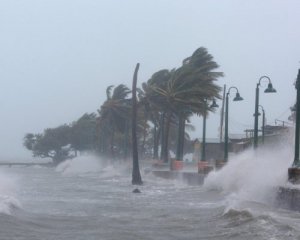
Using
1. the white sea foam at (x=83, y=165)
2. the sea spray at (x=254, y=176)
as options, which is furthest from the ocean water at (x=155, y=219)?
the white sea foam at (x=83, y=165)

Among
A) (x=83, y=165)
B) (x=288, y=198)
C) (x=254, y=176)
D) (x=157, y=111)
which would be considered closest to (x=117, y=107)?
(x=157, y=111)

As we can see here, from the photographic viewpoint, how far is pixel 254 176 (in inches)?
1078

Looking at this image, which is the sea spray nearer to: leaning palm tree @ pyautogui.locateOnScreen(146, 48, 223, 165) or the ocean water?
the ocean water

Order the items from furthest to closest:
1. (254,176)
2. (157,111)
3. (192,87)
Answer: (157,111) < (192,87) < (254,176)

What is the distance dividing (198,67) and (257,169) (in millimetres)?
27510

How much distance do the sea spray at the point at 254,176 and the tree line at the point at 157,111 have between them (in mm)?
15376

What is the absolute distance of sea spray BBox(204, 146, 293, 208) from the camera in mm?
23031

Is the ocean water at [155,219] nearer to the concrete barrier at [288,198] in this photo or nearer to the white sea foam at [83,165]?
the concrete barrier at [288,198]

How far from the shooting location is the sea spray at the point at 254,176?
75.6 feet

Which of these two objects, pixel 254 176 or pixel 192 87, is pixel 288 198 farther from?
pixel 192 87

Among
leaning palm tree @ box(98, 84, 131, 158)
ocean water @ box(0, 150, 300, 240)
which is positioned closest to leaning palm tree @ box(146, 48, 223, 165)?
leaning palm tree @ box(98, 84, 131, 158)

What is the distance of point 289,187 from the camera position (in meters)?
19.6

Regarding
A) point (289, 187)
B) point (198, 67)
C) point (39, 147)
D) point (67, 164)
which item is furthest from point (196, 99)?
point (39, 147)

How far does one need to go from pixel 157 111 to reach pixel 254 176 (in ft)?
126
